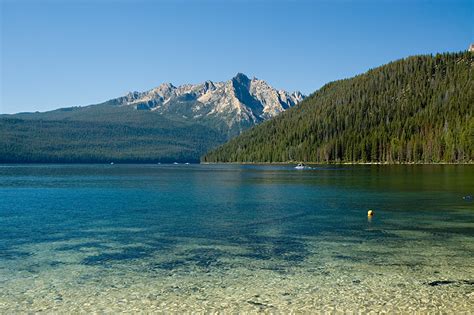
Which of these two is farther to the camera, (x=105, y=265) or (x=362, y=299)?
(x=105, y=265)

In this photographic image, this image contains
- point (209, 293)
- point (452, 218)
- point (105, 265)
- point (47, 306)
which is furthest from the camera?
point (452, 218)

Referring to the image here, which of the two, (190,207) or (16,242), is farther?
(190,207)

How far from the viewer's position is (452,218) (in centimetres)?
5334

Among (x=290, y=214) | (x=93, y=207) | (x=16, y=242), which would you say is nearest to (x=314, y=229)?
(x=290, y=214)

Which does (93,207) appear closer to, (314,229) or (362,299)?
(314,229)

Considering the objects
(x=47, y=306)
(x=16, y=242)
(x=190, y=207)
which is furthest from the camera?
(x=190, y=207)

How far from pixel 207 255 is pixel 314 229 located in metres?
15.5

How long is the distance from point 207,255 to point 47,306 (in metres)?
13.4

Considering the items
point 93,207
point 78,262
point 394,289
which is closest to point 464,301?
point 394,289

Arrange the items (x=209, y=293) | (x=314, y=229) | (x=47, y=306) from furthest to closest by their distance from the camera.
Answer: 1. (x=314, y=229)
2. (x=209, y=293)
3. (x=47, y=306)

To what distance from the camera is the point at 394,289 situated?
1008 inches

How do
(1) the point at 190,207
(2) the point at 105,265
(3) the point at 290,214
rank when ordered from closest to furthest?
(2) the point at 105,265
(3) the point at 290,214
(1) the point at 190,207

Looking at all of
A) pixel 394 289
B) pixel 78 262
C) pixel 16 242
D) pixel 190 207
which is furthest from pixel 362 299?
pixel 190 207

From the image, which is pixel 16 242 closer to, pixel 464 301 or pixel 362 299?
pixel 362 299
